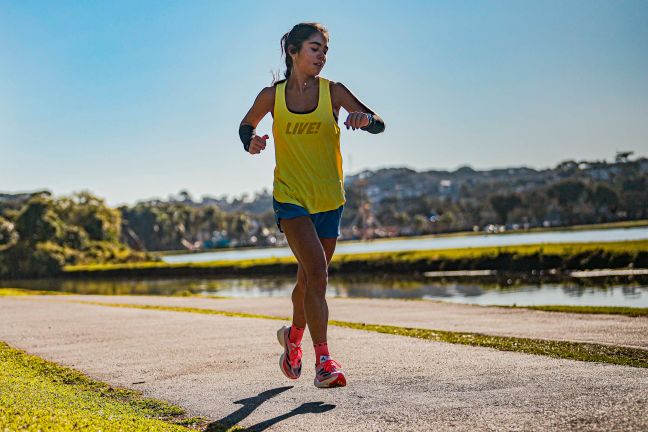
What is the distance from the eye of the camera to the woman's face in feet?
19.2

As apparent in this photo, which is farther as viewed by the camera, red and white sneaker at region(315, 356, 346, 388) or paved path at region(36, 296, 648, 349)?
paved path at region(36, 296, 648, 349)

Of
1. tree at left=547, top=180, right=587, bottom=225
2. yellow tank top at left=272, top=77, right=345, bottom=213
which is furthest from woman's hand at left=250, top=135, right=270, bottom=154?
tree at left=547, top=180, right=587, bottom=225

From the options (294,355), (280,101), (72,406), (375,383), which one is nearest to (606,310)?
(375,383)

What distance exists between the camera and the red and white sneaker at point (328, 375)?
18.2 feet

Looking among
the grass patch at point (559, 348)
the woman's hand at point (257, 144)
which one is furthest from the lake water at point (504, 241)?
the woman's hand at point (257, 144)

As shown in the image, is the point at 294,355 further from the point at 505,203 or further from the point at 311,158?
the point at 505,203

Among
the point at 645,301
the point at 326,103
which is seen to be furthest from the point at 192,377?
the point at 645,301

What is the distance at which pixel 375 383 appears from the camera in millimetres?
6070

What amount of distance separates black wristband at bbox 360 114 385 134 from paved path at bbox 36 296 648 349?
434 centimetres

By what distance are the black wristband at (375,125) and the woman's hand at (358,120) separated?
9 centimetres

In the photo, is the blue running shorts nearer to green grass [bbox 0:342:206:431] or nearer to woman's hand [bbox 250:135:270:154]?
woman's hand [bbox 250:135:270:154]

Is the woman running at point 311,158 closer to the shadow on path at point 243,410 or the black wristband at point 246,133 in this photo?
the black wristband at point 246,133

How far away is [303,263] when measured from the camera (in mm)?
5727

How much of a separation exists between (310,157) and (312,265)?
0.76 meters
